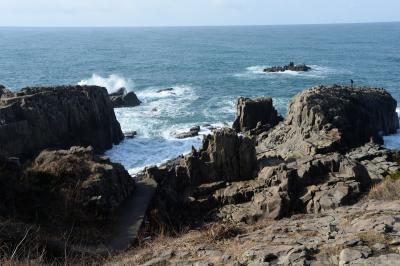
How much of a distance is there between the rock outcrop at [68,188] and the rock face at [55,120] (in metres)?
15.4

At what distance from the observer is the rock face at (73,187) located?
22.7 m

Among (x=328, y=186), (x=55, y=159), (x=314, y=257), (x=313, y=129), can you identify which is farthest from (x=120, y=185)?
(x=313, y=129)

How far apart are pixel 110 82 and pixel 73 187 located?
72.2 metres

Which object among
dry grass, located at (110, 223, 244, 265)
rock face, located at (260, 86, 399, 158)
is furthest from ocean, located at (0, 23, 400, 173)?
dry grass, located at (110, 223, 244, 265)

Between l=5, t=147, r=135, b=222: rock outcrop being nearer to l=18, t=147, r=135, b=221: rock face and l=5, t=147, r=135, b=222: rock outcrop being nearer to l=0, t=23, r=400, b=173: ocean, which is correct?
l=18, t=147, r=135, b=221: rock face

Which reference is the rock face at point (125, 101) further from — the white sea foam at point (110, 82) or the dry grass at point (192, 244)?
the dry grass at point (192, 244)

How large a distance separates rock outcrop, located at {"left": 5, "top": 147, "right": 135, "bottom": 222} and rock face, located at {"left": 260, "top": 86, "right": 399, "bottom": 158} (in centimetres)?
1987

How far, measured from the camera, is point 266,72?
105 metres

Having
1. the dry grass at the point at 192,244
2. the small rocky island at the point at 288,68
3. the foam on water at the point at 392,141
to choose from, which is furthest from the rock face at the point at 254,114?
the small rocky island at the point at 288,68

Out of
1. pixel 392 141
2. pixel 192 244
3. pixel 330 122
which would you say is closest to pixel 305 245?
pixel 192 244

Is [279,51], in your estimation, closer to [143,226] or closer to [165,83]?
[165,83]

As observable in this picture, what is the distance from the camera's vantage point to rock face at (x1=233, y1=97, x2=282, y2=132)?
5459 cm

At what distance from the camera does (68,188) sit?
2420 centimetres

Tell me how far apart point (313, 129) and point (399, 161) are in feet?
36.7
